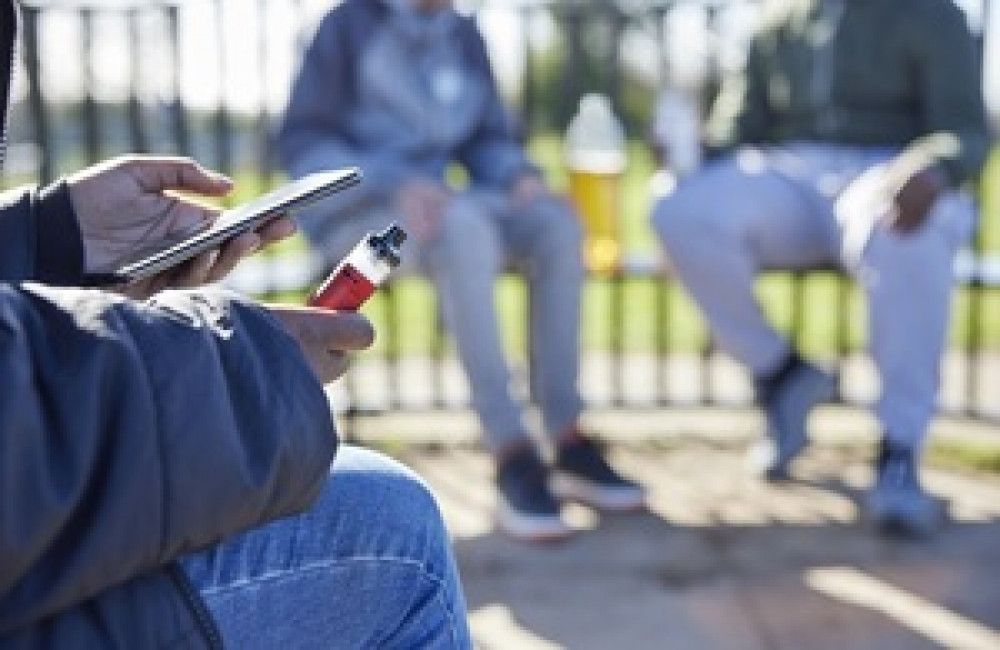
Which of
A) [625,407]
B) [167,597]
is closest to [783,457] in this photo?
[625,407]

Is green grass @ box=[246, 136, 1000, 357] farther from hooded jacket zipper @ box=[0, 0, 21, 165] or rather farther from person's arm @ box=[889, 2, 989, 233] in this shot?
hooded jacket zipper @ box=[0, 0, 21, 165]

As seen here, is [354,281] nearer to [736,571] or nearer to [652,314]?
[736,571]

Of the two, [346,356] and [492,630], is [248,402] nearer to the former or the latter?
[346,356]

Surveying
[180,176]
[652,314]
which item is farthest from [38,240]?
[652,314]

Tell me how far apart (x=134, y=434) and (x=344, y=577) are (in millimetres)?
413

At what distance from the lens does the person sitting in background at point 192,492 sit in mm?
1188

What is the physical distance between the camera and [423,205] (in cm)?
367

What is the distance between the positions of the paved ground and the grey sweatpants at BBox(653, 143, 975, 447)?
1.07 ft

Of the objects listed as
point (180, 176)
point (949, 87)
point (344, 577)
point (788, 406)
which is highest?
point (949, 87)

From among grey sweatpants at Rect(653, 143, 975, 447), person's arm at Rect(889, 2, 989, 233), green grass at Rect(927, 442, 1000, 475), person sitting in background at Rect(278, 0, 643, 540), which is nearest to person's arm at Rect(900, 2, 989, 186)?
person's arm at Rect(889, 2, 989, 233)

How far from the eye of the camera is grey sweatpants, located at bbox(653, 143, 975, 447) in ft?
11.8

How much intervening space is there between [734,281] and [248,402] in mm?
2785

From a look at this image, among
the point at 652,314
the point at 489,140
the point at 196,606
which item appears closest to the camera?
the point at 196,606

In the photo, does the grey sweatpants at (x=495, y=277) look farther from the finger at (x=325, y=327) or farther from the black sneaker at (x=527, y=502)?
the finger at (x=325, y=327)
